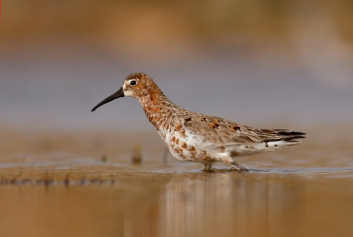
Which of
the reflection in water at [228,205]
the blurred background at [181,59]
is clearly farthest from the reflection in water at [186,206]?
the blurred background at [181,59]

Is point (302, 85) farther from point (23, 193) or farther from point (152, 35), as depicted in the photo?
point (23, 193)

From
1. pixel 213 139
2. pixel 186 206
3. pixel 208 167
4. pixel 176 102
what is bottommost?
pixel 186 206

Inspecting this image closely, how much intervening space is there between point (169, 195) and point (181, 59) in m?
17.6

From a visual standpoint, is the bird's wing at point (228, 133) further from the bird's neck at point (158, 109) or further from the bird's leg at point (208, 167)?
the bird's leg at point (208, 167)

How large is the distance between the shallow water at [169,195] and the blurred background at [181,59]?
5.66m

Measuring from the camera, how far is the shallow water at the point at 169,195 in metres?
8.78

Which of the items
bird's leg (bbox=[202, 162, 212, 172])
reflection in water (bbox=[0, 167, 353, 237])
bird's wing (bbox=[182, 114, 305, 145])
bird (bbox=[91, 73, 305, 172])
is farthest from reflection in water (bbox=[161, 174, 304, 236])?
bird's leg (bbox=[202, 162, 212, 172])

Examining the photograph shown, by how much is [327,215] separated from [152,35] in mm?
20714

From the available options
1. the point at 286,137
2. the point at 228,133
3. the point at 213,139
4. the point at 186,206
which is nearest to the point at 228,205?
the point at 186,206

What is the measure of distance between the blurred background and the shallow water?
5663 millimetres

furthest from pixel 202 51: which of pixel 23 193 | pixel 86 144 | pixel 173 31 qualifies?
pixel 23 193

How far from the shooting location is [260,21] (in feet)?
99.5

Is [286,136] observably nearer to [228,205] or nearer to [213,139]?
[213,139]

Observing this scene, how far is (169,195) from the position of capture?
1055cm
